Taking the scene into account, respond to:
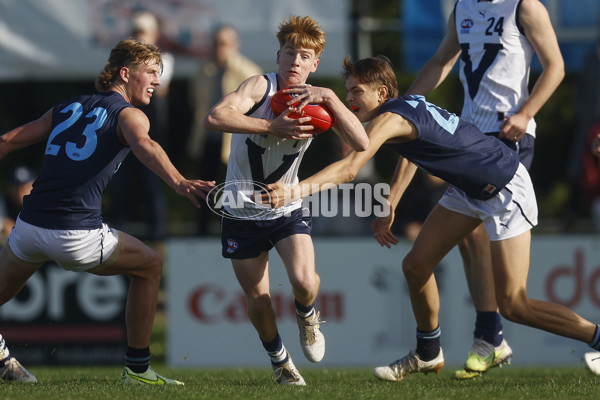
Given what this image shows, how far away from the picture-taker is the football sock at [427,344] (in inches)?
249

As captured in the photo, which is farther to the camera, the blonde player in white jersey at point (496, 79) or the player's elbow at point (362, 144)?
the blonde player in white jersey at point (496, 79)

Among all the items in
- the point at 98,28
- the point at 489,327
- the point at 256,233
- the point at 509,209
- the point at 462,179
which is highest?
the point at 98,28

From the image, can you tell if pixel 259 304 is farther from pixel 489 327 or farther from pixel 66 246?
pixel 489 327

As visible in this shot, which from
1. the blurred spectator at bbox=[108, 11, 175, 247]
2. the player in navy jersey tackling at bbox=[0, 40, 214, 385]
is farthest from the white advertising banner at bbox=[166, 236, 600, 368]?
the player in navy jersey tackling at bbox=[0, 40, 214, 385]

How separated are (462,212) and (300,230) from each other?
1.07 meters

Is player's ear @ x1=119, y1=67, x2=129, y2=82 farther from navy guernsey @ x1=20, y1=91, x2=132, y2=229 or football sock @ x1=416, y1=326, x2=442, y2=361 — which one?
football sock @ x1=416, y1=326, x2=442, y2=361

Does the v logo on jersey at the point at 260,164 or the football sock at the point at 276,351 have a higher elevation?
the v logo on jersey at the point at 260,164

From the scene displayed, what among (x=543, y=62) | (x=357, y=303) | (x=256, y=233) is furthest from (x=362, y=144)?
(x=357, y=303)

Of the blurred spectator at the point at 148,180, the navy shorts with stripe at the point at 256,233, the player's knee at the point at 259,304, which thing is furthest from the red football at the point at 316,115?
the blurred spectator at the point at 148,180

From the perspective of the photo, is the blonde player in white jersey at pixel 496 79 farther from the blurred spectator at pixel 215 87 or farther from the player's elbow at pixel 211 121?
A: the blurred spectator at pixel 215 87

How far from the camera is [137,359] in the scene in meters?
6.04

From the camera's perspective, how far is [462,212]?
6020 millimetres

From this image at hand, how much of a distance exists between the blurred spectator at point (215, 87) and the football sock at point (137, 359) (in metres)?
4.38

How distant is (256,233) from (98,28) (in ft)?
19.4
